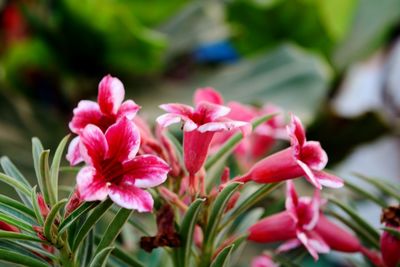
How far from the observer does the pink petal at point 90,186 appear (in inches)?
15.0

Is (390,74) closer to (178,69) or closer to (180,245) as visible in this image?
(178,69)

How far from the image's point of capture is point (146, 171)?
0.40 metres

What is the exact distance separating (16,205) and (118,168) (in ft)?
0.23

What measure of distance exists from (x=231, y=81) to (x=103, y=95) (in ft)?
3.19

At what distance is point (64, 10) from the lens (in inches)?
51.4

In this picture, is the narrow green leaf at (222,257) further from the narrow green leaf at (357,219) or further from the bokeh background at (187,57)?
the bokeh background at (187,57)

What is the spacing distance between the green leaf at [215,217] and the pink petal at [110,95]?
0.09 meters

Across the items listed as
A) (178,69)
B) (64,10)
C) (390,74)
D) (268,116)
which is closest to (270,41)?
(178,69)

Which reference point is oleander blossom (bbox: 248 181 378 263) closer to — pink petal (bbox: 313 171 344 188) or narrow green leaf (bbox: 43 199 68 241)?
pink petal (bbox: 313 171 344 188)

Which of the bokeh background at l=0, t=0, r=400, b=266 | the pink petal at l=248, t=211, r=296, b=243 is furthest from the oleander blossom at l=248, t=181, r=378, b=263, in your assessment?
the bokeh background at l=0, t=0, r=400, b=266

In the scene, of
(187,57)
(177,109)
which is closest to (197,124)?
(177,109)

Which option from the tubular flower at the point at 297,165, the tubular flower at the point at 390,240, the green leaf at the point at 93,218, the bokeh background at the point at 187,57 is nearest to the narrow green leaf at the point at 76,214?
the green leaf at the point at 93,218

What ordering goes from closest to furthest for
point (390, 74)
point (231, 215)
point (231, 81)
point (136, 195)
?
1. point (136, 195)
2. point (231, 215)
3. point (231, 81)
4. point (390, 74)

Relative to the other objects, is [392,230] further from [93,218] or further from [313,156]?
[93,218]
